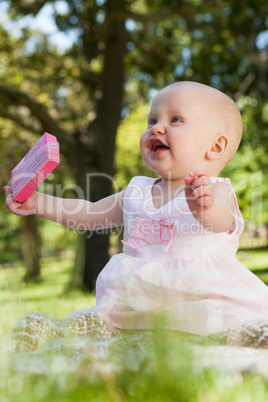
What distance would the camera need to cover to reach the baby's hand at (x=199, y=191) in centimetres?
154

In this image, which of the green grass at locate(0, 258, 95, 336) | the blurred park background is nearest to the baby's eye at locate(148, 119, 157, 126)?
the green grass at locate(0, 258, 95, 336)

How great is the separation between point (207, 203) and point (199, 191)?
50 mm

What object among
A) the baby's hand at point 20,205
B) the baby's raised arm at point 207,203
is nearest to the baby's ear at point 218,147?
the baby's raised arm at point 207,203

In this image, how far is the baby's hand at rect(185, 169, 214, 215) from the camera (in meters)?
1.54

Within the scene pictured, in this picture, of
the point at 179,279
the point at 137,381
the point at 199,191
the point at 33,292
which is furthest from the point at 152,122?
the point at 137,381

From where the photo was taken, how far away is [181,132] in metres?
1.86

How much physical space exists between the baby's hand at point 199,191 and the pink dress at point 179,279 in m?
0.24

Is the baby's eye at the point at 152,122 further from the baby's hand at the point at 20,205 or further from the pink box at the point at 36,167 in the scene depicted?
the baby's hand at the point at 20,205

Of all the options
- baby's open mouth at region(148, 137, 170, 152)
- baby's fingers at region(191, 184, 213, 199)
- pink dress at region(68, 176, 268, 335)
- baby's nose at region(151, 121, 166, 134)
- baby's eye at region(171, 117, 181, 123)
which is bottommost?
pink dress at region(68, 176, 268, 335)

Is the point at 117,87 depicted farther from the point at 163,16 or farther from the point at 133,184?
the point at 133,184

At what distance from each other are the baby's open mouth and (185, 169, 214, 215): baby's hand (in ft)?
1.26

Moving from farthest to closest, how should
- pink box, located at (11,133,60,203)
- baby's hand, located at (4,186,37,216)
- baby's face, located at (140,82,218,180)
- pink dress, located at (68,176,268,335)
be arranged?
baby's hand, located at (4,186,37,216) → baby's face, located at (140,82,218,180) → pink box, located at (11,133,60,203) → pink dress, located at (68,176,268,335)

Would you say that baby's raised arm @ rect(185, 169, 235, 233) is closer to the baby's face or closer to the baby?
the baby

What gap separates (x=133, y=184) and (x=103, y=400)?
125cm
